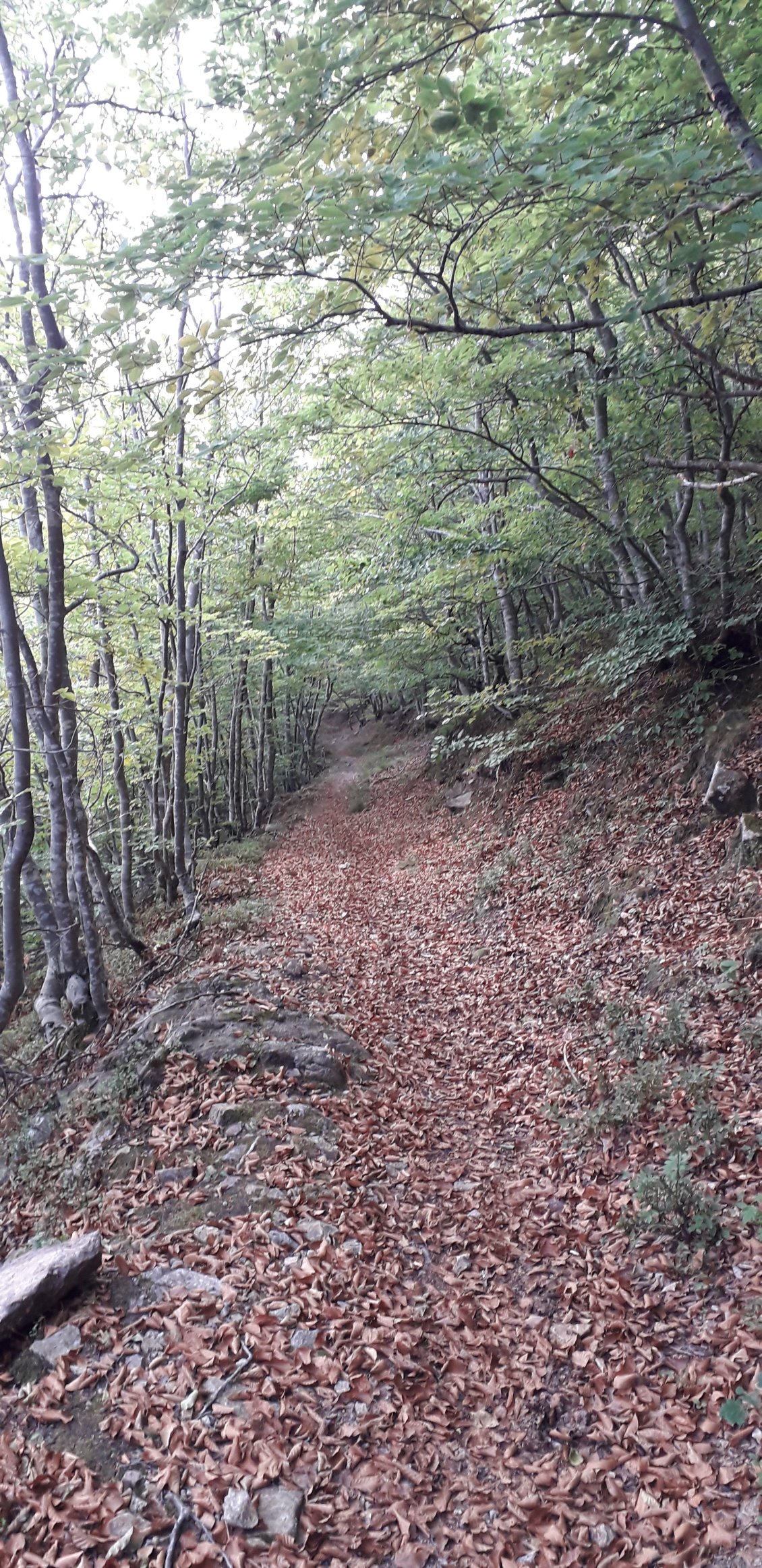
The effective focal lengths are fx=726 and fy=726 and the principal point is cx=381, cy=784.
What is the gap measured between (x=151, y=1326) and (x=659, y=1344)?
8.75ft

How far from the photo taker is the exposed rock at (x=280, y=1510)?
2.95 m

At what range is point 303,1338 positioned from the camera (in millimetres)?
3846

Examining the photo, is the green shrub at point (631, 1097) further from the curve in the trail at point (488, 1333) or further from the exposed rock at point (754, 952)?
the exposed rock at point (754, 952)

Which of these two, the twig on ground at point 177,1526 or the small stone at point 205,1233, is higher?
the twig on ground at point 177,1526

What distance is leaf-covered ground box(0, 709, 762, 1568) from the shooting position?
3045 millimetres

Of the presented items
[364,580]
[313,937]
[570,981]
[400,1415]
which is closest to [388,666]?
[364,580]

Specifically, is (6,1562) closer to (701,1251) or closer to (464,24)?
(701,1251)

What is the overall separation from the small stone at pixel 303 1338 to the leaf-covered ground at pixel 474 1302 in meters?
0.02

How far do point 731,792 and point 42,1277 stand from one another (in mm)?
7142

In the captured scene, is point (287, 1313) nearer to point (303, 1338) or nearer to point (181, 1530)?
point (303, 1338)

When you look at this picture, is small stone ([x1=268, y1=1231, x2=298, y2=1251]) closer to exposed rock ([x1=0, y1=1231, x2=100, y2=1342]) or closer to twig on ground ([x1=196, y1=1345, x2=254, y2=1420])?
twig on ground ([x1=196, y1=1345, x2=254, y2=1420])

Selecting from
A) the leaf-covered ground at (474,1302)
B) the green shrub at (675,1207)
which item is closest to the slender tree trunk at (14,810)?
the leaf-covered ground at (474,1302)

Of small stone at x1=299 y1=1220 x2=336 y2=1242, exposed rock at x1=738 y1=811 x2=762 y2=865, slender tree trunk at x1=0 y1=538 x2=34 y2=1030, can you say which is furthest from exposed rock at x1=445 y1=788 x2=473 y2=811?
small stone at x1=299 y1=1220 x2=336 y2=1242

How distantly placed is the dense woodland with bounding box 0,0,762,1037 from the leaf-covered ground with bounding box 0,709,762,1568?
10.6ft
